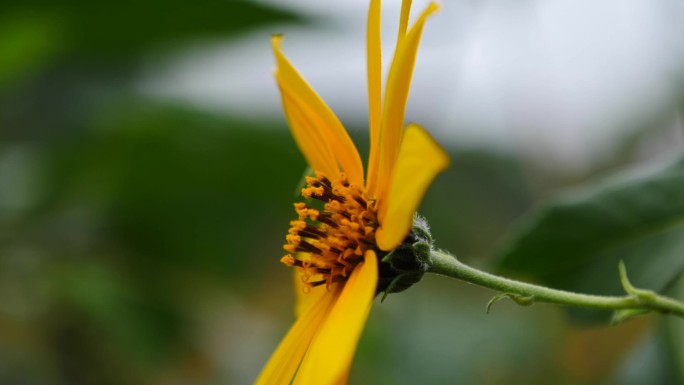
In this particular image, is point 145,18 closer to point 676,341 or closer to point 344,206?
point 344,206

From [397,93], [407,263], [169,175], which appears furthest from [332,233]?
[169,175]

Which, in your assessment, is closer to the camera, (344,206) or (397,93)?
(397,93)

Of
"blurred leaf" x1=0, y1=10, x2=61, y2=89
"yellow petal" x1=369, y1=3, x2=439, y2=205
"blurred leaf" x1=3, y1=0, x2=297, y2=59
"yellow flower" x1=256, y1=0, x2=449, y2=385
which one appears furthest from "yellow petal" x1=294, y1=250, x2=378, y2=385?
"blurred leaf" x1=0, y1=10, x2=61, y2=89

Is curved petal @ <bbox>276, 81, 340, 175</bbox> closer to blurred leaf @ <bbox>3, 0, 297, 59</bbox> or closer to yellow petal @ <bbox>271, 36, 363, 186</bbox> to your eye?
yellow petal @ <bbox>271, 36, 363, 186</bbox>

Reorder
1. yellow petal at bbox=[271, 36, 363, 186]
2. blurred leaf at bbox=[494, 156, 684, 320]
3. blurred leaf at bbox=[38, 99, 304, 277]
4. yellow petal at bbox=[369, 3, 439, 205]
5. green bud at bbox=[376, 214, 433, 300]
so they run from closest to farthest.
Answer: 1. yellow petal at bbox=[369, 3, 439, 205]
2. green bud at bbox=[376, 214, 433, 300]
3. yellow petal at bbox=[271, 36, 363, 186]
4. blurred leaf at bbox=[494, 156, 684, 320]
5. blurred leaf at bbox=[38, 99, 304, 277]

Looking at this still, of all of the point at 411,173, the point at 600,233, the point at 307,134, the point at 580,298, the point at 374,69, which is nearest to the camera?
the point at 411,173

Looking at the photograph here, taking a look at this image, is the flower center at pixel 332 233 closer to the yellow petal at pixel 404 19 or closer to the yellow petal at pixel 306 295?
the yellow petal at pixel 306 295
